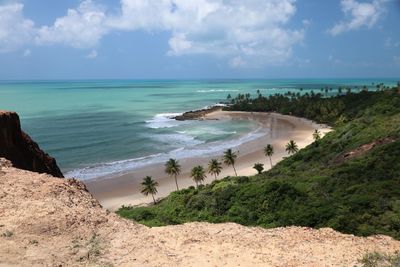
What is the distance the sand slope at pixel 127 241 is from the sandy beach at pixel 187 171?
3321 cm

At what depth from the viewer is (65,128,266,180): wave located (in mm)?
64750

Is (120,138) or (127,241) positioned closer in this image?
(127,241)

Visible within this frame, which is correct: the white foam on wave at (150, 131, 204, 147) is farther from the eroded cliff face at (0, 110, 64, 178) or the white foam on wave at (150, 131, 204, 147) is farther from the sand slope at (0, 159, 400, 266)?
the sand slope at (0, 159, 400, 266)

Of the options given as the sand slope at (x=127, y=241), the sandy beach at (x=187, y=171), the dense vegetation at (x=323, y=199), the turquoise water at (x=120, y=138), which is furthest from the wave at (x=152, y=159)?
the sand slope at (x=127, y=241)

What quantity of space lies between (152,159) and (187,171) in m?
10.2

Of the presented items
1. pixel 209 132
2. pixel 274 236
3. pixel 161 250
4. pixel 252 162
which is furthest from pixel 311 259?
pixel 209 132

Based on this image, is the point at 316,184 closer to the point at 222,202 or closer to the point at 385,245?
the point at 222,202

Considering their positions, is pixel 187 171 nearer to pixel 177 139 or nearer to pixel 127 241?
pixel 177 139

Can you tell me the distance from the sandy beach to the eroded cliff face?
Answer: 2183 centimetres

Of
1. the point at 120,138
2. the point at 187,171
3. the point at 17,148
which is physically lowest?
the point at 187,171

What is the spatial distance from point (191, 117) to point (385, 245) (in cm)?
12782

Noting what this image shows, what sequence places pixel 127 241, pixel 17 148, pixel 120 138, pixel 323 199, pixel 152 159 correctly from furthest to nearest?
pixel 120 138
pixel 152 159
pixel 323 199
pixel 17 148
pixel 127 241

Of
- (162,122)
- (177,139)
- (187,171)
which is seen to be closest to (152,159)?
(187,171)

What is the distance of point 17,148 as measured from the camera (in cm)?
2802
